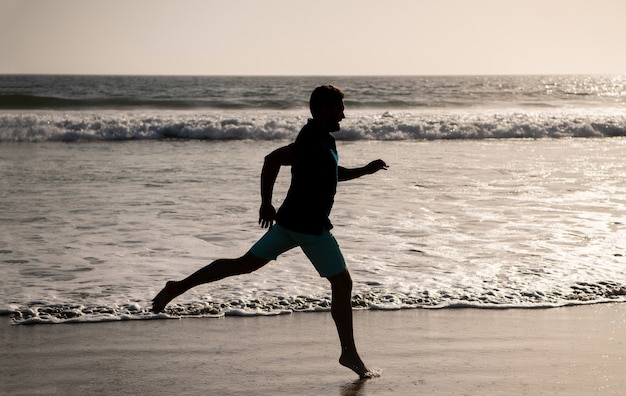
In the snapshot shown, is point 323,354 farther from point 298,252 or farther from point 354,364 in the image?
point 298,252

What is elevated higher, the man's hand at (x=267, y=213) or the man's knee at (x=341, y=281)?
the man's hand at (x=267, y=213)

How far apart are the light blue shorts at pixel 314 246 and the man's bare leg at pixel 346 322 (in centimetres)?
10

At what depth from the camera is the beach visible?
15.4 ft

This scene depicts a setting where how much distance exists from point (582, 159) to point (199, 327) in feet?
48.6

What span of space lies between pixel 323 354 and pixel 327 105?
1.75 m

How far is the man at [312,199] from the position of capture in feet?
14.5

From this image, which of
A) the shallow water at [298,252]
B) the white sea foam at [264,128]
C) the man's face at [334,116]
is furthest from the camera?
the white sea foam at [264,128]

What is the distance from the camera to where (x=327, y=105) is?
4457 millimetres

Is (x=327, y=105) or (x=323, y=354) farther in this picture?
(x=323, y=354)

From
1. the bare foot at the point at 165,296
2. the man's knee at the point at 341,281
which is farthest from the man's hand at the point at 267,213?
the bare foot at the point at 165,296

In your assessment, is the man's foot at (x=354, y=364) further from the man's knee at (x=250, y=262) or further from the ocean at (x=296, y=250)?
the ocean at (x=296, y=250)

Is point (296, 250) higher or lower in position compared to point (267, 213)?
lower

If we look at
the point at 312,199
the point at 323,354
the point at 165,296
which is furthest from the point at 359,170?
the point at 165,296

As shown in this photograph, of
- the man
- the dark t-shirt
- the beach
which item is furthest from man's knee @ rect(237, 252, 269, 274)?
the beach
